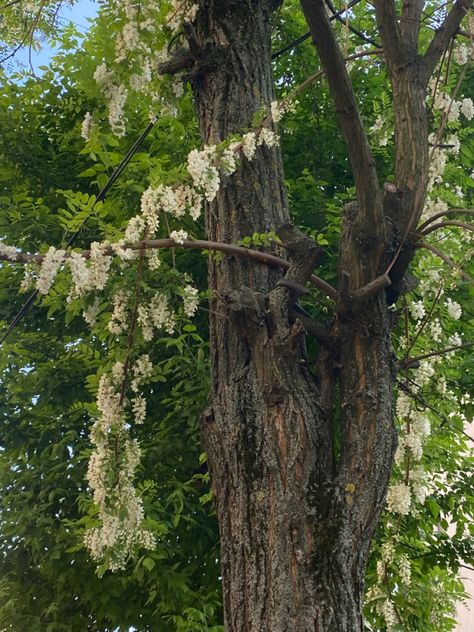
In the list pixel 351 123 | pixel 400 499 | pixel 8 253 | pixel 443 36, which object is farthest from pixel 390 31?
pixel 400 499

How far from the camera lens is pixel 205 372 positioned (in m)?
4.61

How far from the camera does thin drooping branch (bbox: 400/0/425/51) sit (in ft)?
A: 9.46

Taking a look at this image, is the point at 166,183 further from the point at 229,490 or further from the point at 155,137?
the point at 155,137

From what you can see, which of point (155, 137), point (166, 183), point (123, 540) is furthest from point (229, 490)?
point (155, 137)

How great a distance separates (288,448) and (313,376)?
0.37 m

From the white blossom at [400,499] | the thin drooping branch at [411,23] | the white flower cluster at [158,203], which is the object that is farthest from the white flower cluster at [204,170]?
the white blossom at [400,499]

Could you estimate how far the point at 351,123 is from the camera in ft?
8.45

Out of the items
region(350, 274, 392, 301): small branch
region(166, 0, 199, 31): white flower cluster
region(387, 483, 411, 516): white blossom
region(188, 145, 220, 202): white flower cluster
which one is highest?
region(166, 0, 199, 31): white flower cluster

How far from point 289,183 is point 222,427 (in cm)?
308

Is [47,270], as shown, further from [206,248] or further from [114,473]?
[114,473]

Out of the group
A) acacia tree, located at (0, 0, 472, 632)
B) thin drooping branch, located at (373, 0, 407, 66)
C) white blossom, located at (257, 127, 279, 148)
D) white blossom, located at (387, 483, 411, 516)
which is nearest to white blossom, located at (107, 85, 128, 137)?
acacia tree, located at (0, 0, 472, 632)

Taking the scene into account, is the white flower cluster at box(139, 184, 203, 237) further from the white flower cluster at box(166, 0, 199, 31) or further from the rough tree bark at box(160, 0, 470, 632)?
the white flower cluster at box(166, 0, 199, 31)

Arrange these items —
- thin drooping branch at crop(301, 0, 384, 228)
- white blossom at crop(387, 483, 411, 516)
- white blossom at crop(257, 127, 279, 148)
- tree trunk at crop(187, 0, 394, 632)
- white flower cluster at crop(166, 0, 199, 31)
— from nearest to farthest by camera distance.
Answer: tree trunk at crop(187, 0, 394, 632) < thin drooping branch at crop(301, 0, 384, 228) < white blossom at crop(257, 127, 279, 148) < white blossom at crop(387, 483, 411, 516) < white flower cluster at crop(166, 0, 199, 31)

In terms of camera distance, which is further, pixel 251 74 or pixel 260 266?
pixel 251 74
